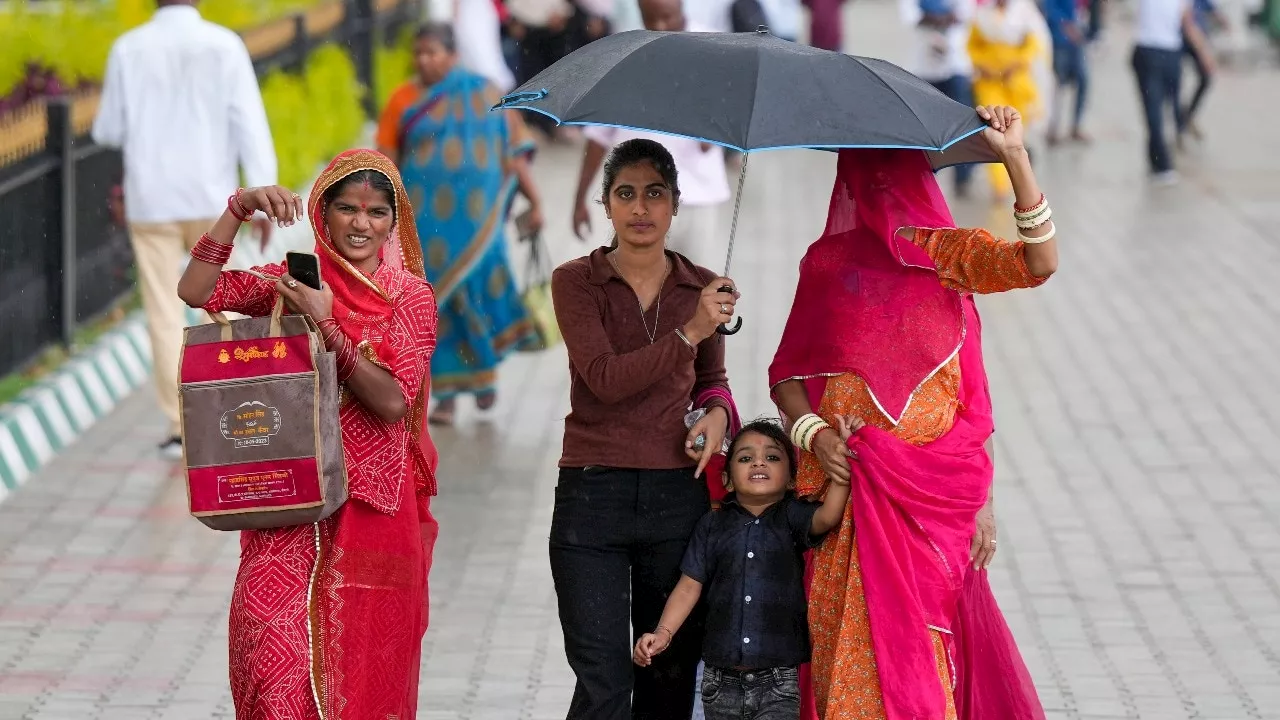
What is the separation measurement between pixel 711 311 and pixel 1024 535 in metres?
3.37

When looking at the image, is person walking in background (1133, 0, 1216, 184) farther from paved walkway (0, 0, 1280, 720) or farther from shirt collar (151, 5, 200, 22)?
shirt collar (151, 5, 200, 22)

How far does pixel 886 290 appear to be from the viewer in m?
4.21

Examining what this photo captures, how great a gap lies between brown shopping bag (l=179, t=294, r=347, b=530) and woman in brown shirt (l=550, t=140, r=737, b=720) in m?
0.61

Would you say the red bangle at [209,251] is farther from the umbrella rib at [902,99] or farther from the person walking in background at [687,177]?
the person walking in background at [687,177]

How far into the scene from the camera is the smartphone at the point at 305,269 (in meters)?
3.93

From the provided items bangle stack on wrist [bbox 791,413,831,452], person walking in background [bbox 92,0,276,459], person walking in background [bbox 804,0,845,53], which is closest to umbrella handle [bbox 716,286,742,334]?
bangle stack on wrist [bbox 791,413,831,452]

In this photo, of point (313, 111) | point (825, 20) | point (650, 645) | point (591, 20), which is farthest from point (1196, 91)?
point (650, 645)

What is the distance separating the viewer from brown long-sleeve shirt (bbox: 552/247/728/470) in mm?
4238

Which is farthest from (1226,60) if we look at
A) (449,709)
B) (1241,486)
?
(449,709)

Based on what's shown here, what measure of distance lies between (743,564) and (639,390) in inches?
17.3

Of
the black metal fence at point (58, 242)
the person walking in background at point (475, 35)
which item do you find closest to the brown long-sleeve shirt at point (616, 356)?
the black metal fence at point (58, 242)

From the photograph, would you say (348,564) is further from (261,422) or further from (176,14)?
(176,14)

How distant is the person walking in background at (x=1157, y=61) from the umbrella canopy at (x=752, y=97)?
1194 cm

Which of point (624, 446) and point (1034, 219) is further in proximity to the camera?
point (624, 446)
